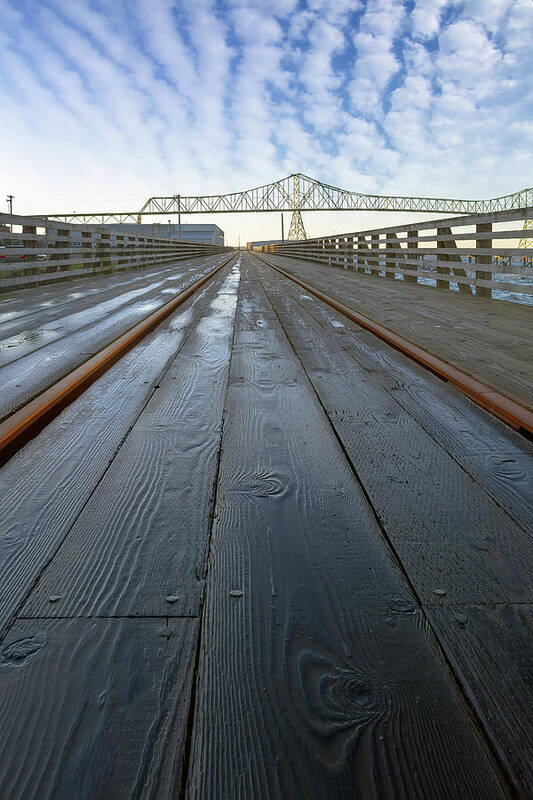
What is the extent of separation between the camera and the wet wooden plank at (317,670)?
680 millimetres

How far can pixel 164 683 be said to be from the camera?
2.66 feet

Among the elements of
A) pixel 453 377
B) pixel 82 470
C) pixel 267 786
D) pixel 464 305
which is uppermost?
pixel 464 305

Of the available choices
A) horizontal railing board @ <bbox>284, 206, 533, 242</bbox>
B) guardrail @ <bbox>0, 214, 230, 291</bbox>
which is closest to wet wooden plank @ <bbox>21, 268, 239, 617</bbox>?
horizontal railing board @ <bbox>284, 206, 533, 242</bbox>

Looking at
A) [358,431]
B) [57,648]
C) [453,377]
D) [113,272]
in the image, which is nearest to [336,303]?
[453,377]

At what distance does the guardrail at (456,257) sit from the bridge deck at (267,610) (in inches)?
163

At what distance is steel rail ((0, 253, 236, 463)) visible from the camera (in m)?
1.81

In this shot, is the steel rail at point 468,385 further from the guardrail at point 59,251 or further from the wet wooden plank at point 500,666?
the guardrail at point 59,251

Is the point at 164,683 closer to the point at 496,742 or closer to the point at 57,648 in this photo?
the point at 57,648

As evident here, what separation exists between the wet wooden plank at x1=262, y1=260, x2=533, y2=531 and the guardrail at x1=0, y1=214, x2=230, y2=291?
5270 millimetres

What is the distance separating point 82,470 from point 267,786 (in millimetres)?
1124

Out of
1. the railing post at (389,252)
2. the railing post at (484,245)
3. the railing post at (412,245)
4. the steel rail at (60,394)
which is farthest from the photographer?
the railing post at (389,252)

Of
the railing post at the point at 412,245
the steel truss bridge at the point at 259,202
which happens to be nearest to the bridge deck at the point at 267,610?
the railing post at the point at 412,245

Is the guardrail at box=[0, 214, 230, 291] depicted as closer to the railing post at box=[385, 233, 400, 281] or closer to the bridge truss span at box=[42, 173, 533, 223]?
the railing post at box=[385, 233, 400, 281]

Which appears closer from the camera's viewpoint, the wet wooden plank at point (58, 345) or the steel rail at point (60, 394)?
the steel rail at point (60, 394)
